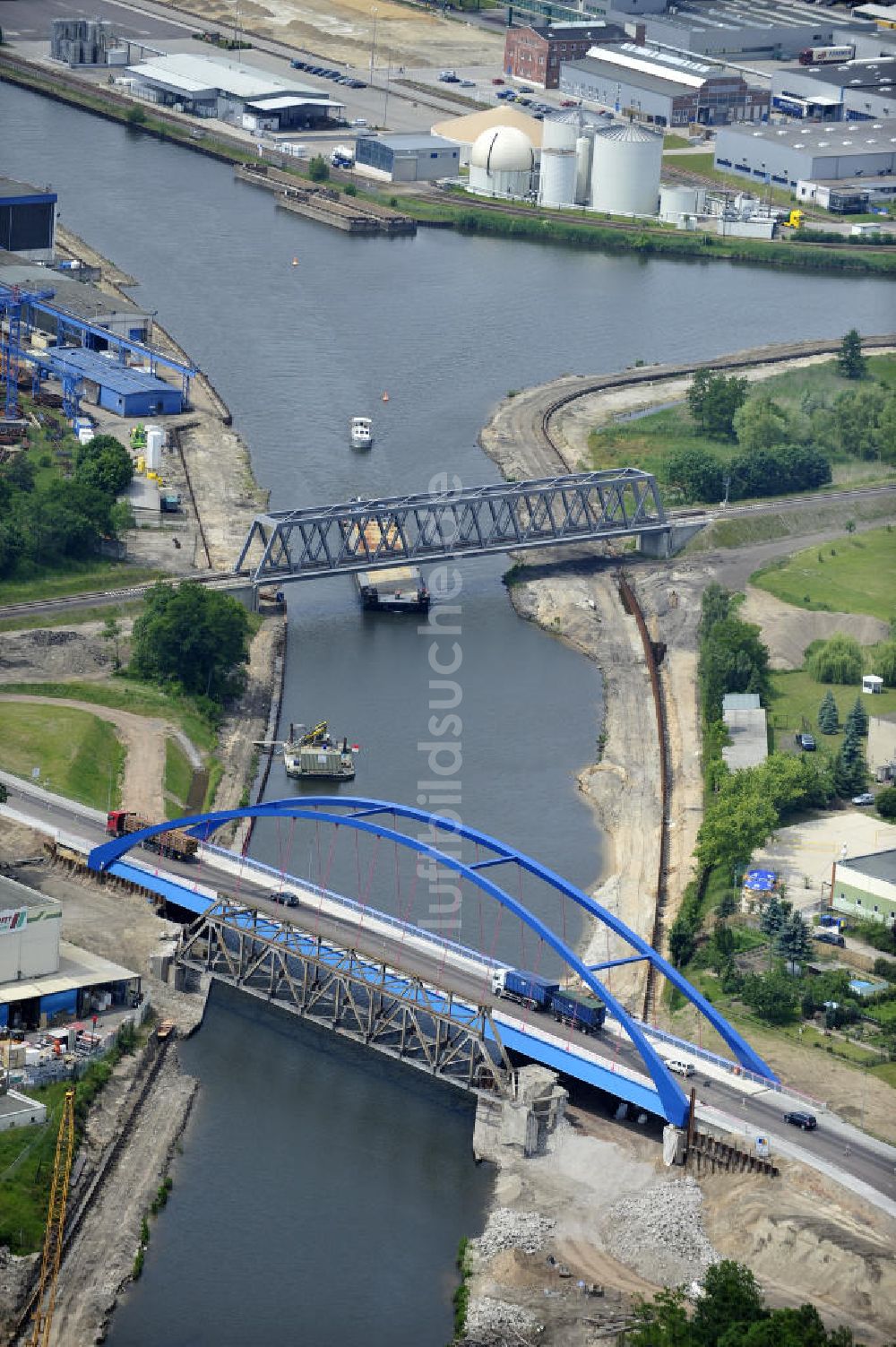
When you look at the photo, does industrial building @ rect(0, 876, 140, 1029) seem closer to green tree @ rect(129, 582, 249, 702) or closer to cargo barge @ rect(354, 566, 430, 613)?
green tree @ rect(129, 582, 249, 702)

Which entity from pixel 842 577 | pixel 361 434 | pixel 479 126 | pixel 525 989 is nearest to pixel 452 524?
pixel 361 434

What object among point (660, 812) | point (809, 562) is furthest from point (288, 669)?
point (809, 562)

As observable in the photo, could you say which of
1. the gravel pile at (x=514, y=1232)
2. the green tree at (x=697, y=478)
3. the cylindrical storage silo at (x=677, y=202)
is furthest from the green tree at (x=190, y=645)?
the cylindrical storage silo at (x=677, y=202)

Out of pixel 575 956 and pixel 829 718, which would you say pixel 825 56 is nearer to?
pixel 829 718

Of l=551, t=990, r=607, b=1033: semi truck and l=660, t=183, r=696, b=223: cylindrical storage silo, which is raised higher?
l=660, t=183, r=696, b=223: cylindrical storage silo

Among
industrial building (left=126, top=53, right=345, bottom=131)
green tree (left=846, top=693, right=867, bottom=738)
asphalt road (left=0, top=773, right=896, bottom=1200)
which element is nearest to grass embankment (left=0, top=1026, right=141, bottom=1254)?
asphalt road (left=0, top=773, right=896, bottom=1200)

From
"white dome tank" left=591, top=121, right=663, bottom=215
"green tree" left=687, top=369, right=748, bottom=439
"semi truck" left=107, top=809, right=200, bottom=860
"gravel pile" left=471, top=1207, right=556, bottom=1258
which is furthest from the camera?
"white dome tank" left=591, top=121, right=663, bottom=215
